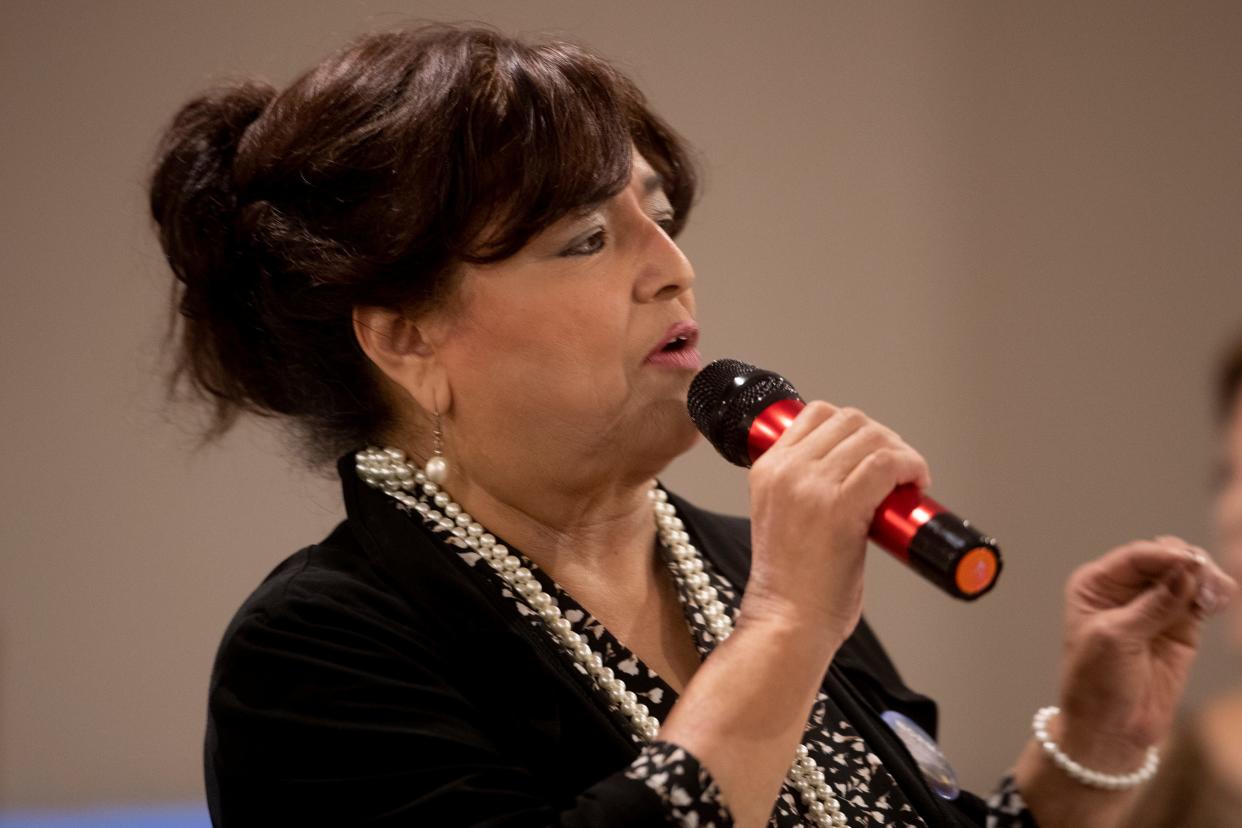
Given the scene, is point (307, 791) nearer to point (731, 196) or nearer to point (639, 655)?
point (639, 655)

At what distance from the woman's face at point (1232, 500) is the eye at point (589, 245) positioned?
0.73 m

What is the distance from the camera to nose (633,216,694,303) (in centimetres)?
138

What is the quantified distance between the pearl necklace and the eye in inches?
11.3

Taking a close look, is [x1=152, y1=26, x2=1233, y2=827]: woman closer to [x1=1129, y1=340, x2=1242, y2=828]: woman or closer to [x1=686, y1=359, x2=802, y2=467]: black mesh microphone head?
[x1=686, y1=359, x2=802, y2=467]: black mesh microphone head

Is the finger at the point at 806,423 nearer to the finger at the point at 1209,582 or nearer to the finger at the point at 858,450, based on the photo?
the finger at the point at 858,450

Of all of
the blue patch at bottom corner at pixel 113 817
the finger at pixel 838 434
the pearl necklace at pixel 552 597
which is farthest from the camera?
the blue patch at bottom corner at pixel 113 817

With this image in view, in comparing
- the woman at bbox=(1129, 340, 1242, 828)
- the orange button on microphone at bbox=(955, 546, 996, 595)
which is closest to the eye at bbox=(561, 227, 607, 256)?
the orange button on microphone at bbox=(955, 546, 996, 595)

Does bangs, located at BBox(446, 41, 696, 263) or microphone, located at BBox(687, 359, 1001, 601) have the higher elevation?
bangs, located at BBox(446, 41, 696, 263)

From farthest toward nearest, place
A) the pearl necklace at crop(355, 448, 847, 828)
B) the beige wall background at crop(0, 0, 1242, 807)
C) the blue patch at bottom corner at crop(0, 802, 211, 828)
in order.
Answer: the beige wall background at crop(0, 0, 1242, 807) → the blue patch at bottom corner at crop(0, 802, 211, 828) → the pearl necklace at crop(355, 448, 847, 828)

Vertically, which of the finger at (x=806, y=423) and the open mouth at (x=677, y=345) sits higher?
the finger at (x=806, y=423)

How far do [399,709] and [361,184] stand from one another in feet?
1.69

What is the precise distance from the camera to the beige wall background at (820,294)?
287 centimetres

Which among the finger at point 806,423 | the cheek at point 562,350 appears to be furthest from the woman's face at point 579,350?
the finger at point 806,423

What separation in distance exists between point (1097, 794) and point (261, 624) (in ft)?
2.82
